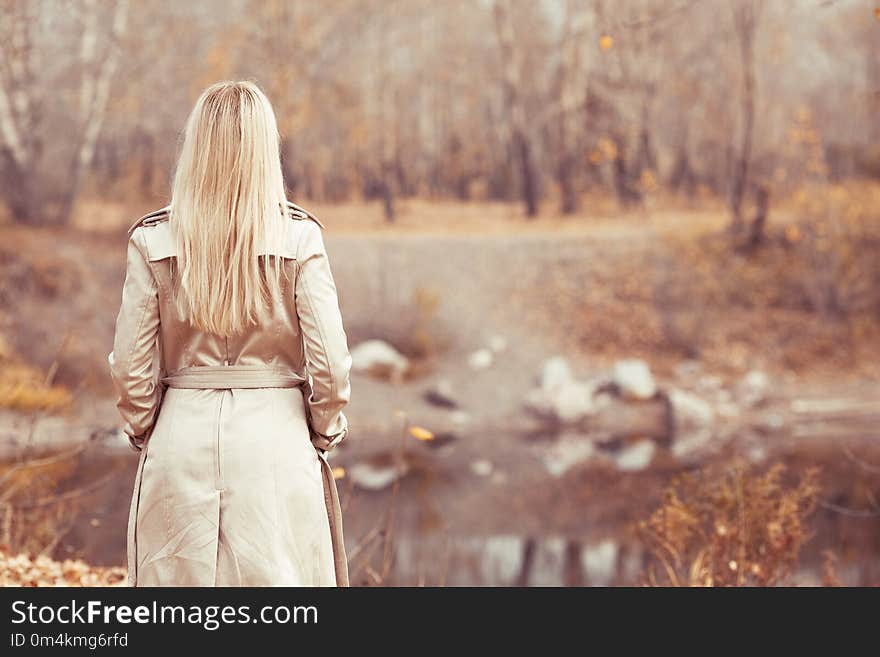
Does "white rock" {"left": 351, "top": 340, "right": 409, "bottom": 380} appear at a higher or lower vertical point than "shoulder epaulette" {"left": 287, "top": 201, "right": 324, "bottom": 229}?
lower

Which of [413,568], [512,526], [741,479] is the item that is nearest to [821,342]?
[512,526]

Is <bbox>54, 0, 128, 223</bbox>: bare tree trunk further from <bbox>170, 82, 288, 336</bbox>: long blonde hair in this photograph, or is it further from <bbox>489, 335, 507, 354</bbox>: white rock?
<bbox>170, 82, 288, 336</bbox>: long blonde hair

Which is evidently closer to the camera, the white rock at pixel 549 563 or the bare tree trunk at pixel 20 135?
the white rock at pixel 549 563

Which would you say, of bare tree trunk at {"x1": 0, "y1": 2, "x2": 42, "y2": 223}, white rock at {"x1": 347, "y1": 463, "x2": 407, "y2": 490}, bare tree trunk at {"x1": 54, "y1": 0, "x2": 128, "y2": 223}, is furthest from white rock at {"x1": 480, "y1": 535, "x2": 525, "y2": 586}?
bare tree trunk at {"x1": 0, "y1": 2, "x2": 42, "y2": 223}

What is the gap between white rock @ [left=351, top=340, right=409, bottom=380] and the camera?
13.2 m

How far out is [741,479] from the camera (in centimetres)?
442

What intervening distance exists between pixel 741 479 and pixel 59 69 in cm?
1166

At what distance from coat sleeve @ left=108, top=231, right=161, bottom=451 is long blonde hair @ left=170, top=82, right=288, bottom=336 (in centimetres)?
8

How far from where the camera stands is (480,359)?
13.6 meters

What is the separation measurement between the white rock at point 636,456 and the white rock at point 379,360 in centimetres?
291

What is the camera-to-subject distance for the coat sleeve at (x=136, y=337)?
7.63 feet

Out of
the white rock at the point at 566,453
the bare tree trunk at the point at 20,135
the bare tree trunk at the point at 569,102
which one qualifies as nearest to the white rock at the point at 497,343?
the white rock at the point at 566,453

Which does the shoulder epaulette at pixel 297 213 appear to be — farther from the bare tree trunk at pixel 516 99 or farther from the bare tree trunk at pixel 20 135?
the bare tree trunk at pixel 516 99
